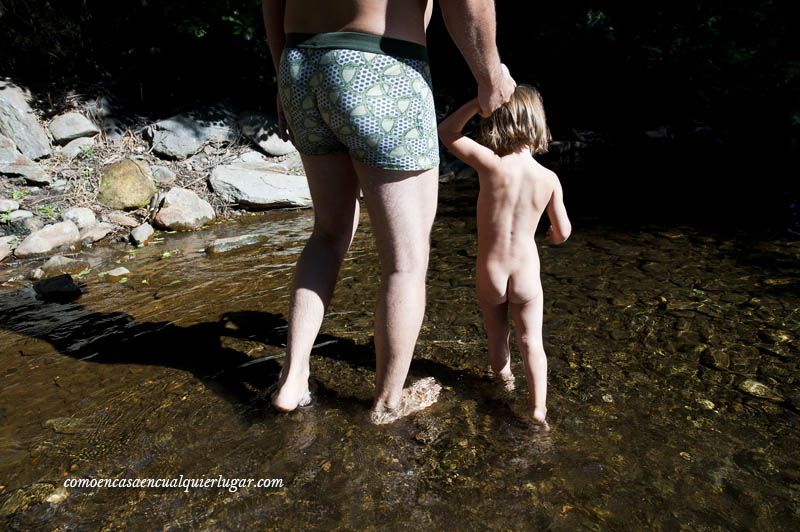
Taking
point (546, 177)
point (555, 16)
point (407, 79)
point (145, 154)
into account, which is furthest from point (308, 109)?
point (555, 16)

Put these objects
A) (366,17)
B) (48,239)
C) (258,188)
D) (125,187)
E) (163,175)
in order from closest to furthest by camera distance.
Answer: (366,17) < (48,239) < (125,187) < (258,188) < (163,175)

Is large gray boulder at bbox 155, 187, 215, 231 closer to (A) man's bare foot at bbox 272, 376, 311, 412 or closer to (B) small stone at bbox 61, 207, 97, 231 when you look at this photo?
(B) small stone at bbox 61, 207, 97, 231

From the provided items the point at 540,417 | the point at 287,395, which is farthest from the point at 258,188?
the point at 540,417

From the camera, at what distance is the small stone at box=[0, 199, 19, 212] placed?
519 cm

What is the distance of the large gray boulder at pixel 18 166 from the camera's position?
574cm

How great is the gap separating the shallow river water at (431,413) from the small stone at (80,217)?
1729 millimetres

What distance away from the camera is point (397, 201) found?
6.23 feet

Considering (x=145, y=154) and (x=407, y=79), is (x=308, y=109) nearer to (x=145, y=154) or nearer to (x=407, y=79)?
(x=407, y=79)

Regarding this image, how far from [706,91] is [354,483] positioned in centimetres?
1041

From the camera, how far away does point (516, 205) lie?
2133 mm

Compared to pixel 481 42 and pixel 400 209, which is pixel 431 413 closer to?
pixel 400 209

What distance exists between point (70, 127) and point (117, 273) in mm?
3304

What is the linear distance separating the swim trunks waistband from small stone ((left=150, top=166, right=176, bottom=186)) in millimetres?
4916

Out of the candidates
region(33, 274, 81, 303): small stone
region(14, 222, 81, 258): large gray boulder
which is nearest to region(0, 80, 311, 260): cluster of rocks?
region(14, 222, 81, 258): large gray boulder
